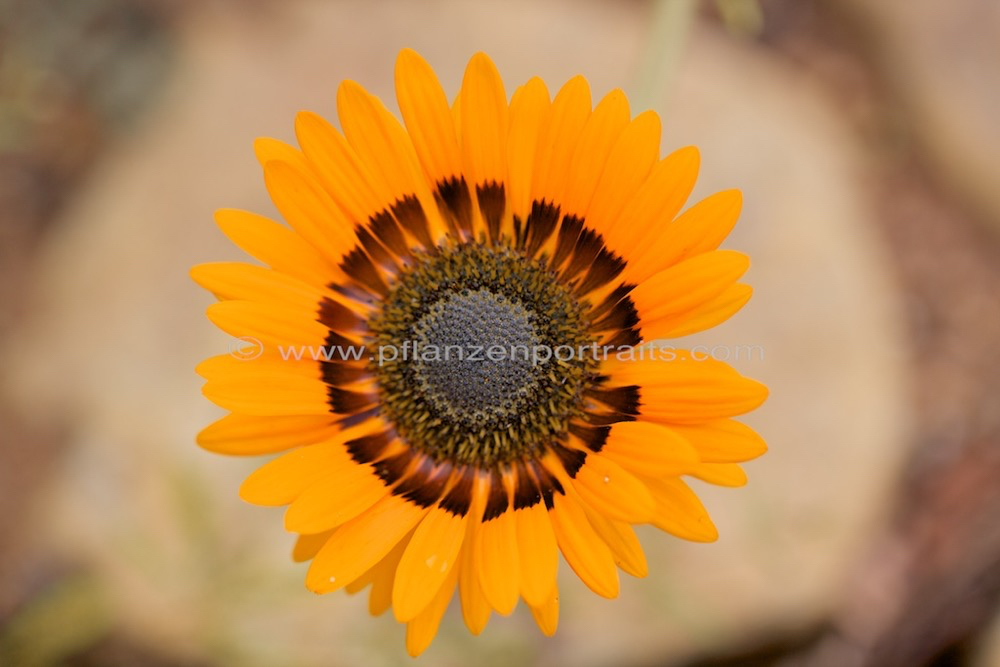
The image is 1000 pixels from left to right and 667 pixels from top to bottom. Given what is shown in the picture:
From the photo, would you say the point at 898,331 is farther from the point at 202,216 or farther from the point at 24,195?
the point at 24,195

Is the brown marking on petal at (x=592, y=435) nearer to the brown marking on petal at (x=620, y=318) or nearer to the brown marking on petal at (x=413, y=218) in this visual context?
the brown marking on petal at (x=620, y=318)

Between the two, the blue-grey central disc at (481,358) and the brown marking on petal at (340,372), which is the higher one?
the blue-grey central disc at (481,358)

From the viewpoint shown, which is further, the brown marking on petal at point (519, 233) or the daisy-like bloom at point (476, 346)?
the brown marking on petal at point (519, 233)

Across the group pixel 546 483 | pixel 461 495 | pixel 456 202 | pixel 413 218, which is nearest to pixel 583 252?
pixel 456 202

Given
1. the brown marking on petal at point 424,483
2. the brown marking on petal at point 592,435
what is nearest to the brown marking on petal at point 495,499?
the brown marking on petal at point 424,483

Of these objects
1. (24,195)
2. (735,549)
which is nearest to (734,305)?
(735,549)

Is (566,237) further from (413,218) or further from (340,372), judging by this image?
(340,372)
